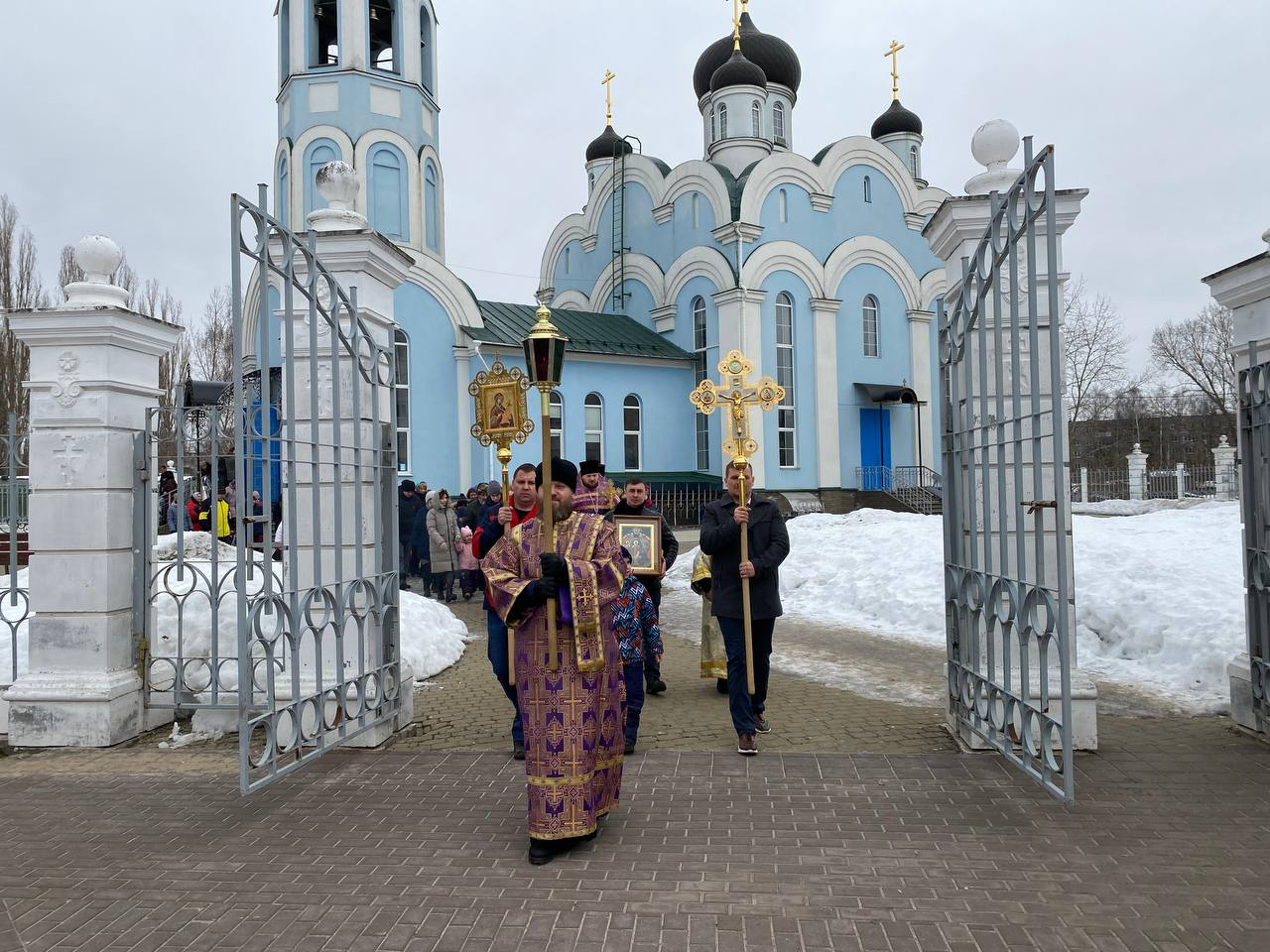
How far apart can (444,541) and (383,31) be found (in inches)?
566

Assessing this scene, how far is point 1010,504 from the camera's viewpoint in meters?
6.10

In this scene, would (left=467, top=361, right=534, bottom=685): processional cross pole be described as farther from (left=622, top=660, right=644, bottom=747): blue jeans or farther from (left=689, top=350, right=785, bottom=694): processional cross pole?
(left=622, top=660, right=644, bottom=747): blue jeans

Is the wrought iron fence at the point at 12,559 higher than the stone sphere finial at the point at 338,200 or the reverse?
the reverse

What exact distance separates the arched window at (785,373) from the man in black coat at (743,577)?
19120 millimetres

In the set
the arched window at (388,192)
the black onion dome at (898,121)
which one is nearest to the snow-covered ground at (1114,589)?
the arched window at (388,192)

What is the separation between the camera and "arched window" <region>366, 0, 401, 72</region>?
70.5 ft

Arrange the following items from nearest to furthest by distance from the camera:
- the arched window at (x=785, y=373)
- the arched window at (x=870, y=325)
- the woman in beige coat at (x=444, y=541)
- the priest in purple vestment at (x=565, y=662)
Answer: the priest in purple vestment at (x=565, y=662) < the woman in beige coat at (x=444, y=541) < the arched window at (x=785, y=373) < the arched window at (x=870, y=325)

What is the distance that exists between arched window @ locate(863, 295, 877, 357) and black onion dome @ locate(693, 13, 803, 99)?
A: 307 inches

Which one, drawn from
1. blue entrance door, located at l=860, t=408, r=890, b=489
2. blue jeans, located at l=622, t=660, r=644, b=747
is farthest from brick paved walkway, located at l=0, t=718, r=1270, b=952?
blue entrance door, located at l=860, t=408, r=890, b=489

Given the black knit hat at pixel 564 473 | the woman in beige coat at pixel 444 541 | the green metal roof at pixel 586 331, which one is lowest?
the woman in beige coat at pixel 444 541

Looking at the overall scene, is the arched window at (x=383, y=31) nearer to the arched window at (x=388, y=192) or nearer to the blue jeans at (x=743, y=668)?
the arched window at (x=388, y=192)

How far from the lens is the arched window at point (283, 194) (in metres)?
21.8

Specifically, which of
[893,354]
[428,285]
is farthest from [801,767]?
[893,354]

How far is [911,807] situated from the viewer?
4785 millimetres
